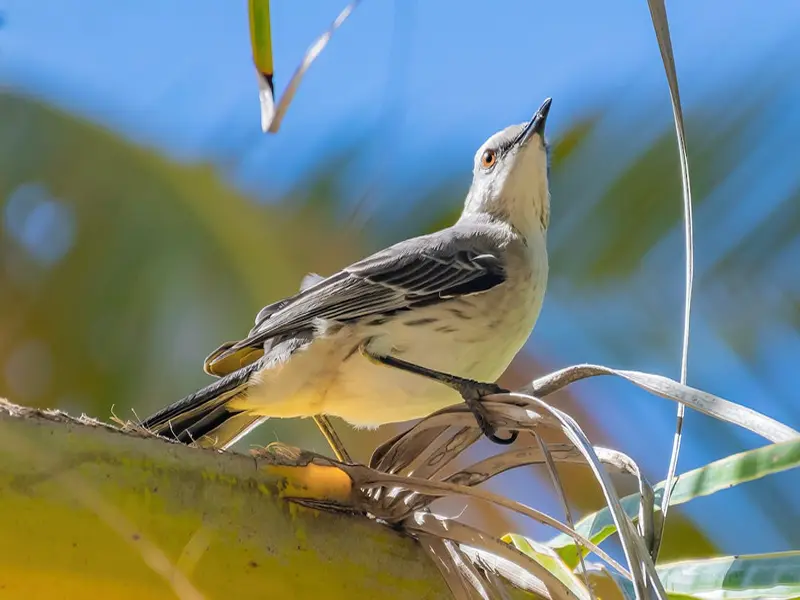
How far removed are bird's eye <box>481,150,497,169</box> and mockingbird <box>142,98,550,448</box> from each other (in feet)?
1.17

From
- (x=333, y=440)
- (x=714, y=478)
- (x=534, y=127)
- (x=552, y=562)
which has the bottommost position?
(x=333, y=440)

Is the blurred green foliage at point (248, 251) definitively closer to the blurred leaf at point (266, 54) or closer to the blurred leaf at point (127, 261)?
the blurred leaf at point (127, 261)

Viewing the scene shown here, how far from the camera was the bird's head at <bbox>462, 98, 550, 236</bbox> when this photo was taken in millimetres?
1652

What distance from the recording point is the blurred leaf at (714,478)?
1.95 ft

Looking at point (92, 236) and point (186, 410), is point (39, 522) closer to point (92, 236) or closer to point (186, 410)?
point (186, 410)

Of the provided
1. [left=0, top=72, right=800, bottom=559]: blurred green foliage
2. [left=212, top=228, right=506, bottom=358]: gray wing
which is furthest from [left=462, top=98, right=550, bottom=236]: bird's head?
[left=0, top=72, right=800, bottom=559]: blurred green foliage

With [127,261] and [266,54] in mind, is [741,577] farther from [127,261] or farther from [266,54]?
[127,261]

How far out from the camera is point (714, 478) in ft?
2.33

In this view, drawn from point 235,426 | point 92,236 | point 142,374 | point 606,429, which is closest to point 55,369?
point 142,374

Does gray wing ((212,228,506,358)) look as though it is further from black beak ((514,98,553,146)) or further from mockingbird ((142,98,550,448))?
black beak ((514,98,553,146))

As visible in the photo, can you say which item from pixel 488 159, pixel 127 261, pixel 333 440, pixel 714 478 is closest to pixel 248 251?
pixel 127 261

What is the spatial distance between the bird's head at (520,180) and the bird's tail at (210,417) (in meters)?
0.63

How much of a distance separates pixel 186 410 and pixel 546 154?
2.99 ft

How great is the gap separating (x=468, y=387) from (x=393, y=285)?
41 cm
